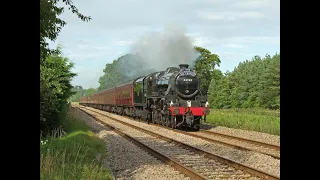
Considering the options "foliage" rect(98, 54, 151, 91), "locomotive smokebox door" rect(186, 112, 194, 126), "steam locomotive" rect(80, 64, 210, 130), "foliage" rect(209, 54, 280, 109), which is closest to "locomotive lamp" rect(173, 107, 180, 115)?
"steam locomotive" rect(80, 64, 210, 130)

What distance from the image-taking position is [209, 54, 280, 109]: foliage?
50.0 metres

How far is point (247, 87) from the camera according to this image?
58750mm

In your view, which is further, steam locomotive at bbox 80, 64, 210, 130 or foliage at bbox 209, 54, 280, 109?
foliage at bbox 209, 54, 280, 109

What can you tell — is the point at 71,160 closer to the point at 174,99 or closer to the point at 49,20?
Result: the point at 49,20

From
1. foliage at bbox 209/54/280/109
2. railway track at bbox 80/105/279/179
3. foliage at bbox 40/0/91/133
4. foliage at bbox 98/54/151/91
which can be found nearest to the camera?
railway track at bbox 80/105/279/179

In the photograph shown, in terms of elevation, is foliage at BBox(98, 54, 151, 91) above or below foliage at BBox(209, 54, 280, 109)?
above

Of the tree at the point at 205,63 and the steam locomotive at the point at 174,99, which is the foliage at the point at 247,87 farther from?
the steam locomotive at the point at 174,99

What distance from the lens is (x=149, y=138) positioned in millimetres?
15789

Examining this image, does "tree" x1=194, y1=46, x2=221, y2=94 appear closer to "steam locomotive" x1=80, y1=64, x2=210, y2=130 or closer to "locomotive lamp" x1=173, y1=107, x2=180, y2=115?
"steam locomotive" x1=80, y1=64, x2=210, y2=130

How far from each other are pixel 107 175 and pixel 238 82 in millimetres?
57723
